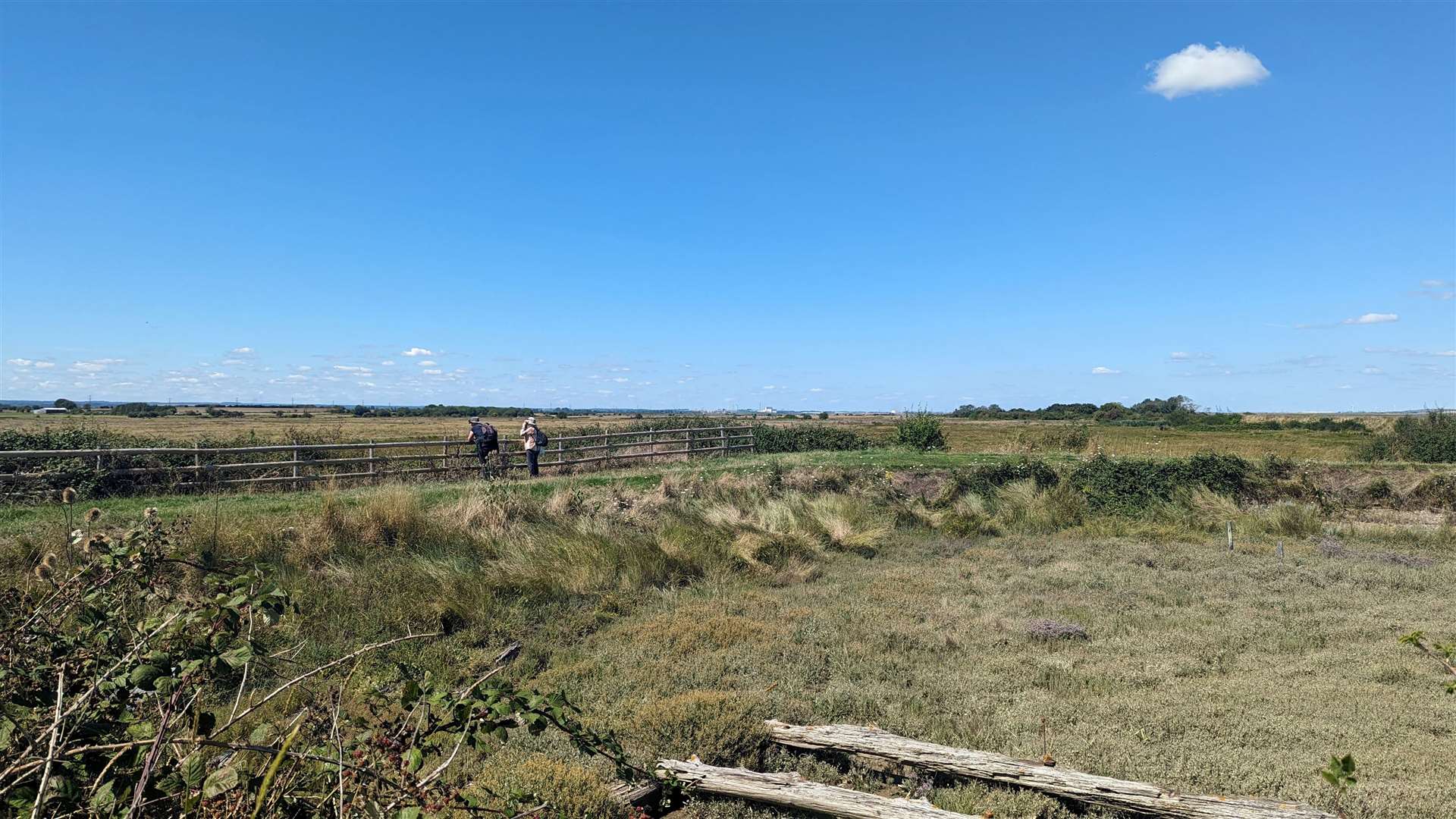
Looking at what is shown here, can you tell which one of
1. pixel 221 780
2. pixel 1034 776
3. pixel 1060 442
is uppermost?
pixel 221 780

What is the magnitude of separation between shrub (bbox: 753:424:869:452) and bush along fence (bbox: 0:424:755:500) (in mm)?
5617

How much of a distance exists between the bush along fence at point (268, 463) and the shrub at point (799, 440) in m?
5.62

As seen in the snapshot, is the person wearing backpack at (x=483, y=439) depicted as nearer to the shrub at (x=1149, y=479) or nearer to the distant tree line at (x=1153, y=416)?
the shrub at (x=1149, y=479)

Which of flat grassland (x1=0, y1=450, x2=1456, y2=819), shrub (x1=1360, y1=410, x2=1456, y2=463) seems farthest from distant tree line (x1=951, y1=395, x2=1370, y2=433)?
flat grassland (x1=0, y1=450, x2=1456, y2=819)

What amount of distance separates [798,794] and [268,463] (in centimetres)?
1488

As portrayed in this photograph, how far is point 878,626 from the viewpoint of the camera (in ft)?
27.3

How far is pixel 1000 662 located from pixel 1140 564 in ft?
21.0

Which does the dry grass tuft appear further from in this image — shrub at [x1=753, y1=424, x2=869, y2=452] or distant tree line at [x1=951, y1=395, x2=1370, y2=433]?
distant tree line at [x1=951, y1=395, x2=1370, y2=433]

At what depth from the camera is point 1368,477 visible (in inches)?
811

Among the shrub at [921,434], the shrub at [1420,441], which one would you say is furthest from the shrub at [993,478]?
the shrub at [1420,441]

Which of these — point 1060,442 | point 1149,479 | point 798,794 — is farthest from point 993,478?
point 798,794

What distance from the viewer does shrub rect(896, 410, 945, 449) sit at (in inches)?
1192

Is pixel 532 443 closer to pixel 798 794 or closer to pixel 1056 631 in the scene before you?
pixel 1056 631

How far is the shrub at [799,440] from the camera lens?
100 feet
